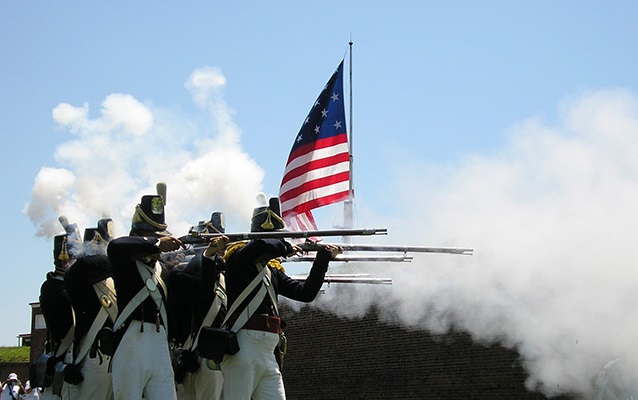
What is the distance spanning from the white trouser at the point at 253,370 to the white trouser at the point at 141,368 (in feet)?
1.81

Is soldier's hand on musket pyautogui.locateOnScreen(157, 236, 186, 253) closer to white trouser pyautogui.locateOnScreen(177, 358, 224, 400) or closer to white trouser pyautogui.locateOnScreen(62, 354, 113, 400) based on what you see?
white trouser pyautogui.locateOnScreen(62, 354, 113, 400)

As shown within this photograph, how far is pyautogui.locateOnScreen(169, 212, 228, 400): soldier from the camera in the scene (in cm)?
965

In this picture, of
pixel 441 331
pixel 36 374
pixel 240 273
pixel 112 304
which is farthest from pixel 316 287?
pixel 441 331

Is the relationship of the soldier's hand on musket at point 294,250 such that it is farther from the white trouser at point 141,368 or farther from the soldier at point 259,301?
the white trouser at point 141,368

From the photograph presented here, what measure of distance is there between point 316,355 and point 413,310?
140 inches

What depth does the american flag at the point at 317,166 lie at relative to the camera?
1716cm

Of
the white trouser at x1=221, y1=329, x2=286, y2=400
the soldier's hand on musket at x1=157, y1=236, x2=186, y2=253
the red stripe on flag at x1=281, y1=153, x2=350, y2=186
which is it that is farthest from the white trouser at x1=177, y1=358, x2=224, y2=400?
the red stripe on flag at x1=281, y1=153, x2=350, y2=186

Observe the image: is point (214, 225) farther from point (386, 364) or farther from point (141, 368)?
point (386, 364)

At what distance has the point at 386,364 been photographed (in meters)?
18.1

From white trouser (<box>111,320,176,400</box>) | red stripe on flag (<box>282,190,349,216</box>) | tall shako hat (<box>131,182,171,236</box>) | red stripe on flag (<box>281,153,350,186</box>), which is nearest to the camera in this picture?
white trouser (<box>111,320,176,400</box>)

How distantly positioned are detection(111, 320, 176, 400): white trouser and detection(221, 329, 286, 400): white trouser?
0.55m

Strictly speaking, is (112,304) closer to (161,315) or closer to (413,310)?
(161,315)

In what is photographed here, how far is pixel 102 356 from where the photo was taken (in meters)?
9.36

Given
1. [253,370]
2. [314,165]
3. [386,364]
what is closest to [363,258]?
[253,370]
